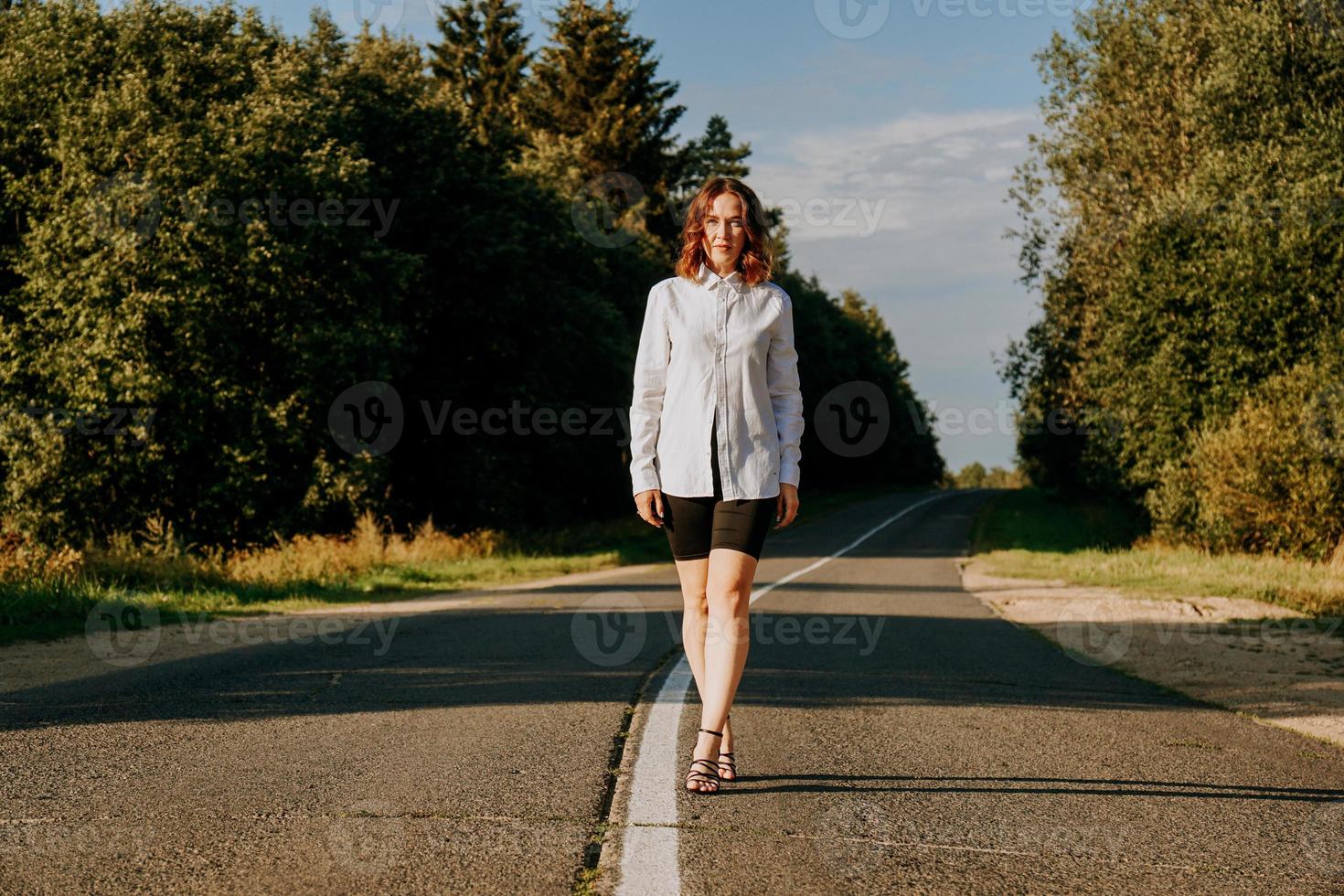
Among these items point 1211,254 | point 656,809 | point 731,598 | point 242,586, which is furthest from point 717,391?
point 1211,254

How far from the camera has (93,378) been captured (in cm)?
1931

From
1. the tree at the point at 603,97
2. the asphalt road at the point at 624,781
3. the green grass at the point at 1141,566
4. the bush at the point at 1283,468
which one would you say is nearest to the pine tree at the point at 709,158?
the tree at the point at 603,97

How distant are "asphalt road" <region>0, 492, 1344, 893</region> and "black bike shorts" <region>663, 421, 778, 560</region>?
3.05ft

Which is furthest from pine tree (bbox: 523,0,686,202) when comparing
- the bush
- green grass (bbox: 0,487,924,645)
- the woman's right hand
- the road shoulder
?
the woman's right hand

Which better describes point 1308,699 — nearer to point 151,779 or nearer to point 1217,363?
point 151,779

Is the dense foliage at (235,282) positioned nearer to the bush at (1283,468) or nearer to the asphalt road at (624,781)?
the asphalt road at (624,781)

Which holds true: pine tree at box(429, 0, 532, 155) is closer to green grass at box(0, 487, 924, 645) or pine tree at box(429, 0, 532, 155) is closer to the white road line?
green grass at box(0, 487, 924, 645)

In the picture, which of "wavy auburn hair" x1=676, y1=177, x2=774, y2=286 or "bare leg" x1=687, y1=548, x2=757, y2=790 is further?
"wavy auburn hair" x1=676, y1=177, x2=774, y2=286

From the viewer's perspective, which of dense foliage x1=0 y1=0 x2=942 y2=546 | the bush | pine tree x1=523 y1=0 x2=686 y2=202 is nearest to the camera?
the bush

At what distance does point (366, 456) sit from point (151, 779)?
17148mm

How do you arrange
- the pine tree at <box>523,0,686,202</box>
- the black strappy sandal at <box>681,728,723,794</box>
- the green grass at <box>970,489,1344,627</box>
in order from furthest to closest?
the pine tree at <box>523,0,686,202</box> < the green grass at <box>970,489,1344,627</box> < the black strappy sandal at <box>681,728,723,794</box>

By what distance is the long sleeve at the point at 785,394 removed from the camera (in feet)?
14.8

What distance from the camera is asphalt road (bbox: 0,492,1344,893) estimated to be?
3.35 metres

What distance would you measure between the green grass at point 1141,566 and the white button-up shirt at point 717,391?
9.74m
